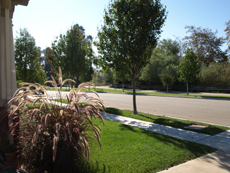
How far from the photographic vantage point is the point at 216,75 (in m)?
34.1

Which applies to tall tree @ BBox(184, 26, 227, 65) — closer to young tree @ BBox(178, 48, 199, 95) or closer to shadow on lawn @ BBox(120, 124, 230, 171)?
young tree @ BBox(178, 48, 199, 95)

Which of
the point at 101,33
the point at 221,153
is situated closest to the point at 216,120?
the point at 221,153

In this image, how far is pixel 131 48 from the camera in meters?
10.6

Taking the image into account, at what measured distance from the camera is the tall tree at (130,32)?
33.7ft

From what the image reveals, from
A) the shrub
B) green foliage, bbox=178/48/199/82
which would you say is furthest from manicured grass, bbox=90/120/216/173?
green foliage, bbox=178/48/199/82

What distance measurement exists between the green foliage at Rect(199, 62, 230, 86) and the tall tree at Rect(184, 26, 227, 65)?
8.54 metres

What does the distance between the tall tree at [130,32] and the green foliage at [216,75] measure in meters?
26.9

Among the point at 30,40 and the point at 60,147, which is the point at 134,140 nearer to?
the point at 60,147

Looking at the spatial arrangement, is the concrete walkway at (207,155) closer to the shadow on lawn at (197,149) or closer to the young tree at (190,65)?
the shadow on lawn at (197,149)

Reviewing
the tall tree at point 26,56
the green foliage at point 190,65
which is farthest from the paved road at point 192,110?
the green foliage at point 190,65

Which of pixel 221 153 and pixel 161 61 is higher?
pixel 161 61

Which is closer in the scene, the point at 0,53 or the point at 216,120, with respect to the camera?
the point at 0,53

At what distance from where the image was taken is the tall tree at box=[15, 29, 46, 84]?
57.5 ft

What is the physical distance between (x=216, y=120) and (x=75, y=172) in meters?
8.50
